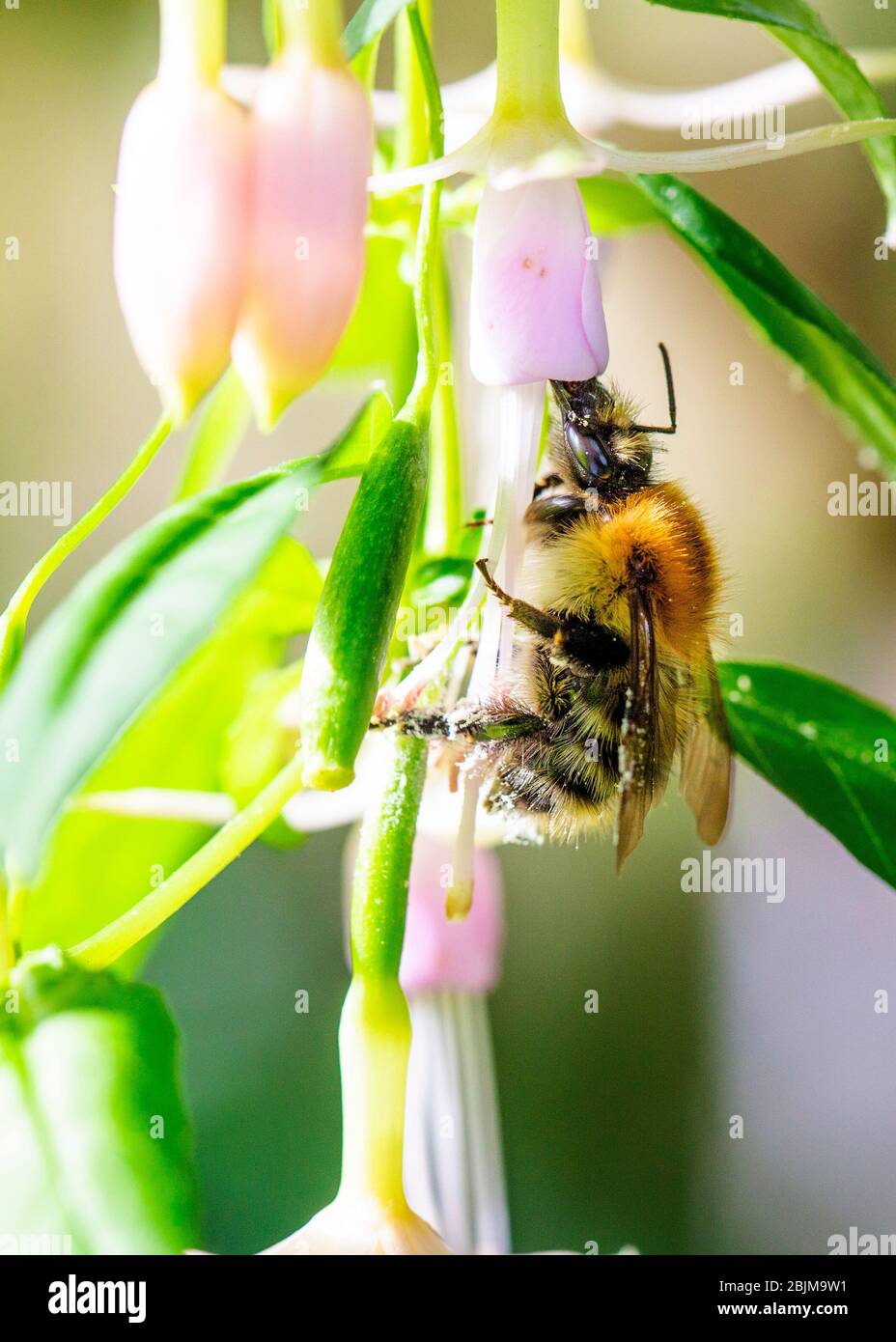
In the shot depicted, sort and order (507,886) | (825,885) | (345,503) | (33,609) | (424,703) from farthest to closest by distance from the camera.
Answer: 1. (825,885)
2. (507,886)
3. (33,609)
4. (345,503)
5. (424,703)

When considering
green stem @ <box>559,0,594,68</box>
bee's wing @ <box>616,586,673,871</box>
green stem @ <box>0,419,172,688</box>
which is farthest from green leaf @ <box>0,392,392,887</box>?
green stem @ <box>559,0,594,68</box>

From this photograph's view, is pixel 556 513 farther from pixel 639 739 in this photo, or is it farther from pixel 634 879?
pixel 634 879

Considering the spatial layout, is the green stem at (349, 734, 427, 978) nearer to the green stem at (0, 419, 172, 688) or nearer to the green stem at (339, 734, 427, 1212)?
the green stem at (339, 734, 427, 1212)

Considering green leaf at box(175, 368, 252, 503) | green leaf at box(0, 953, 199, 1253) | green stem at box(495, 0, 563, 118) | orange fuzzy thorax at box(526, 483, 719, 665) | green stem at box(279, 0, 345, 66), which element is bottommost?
green leaf at box(0, 953, 199, 1253)

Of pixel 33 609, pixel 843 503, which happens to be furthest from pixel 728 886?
pixel 33 609
